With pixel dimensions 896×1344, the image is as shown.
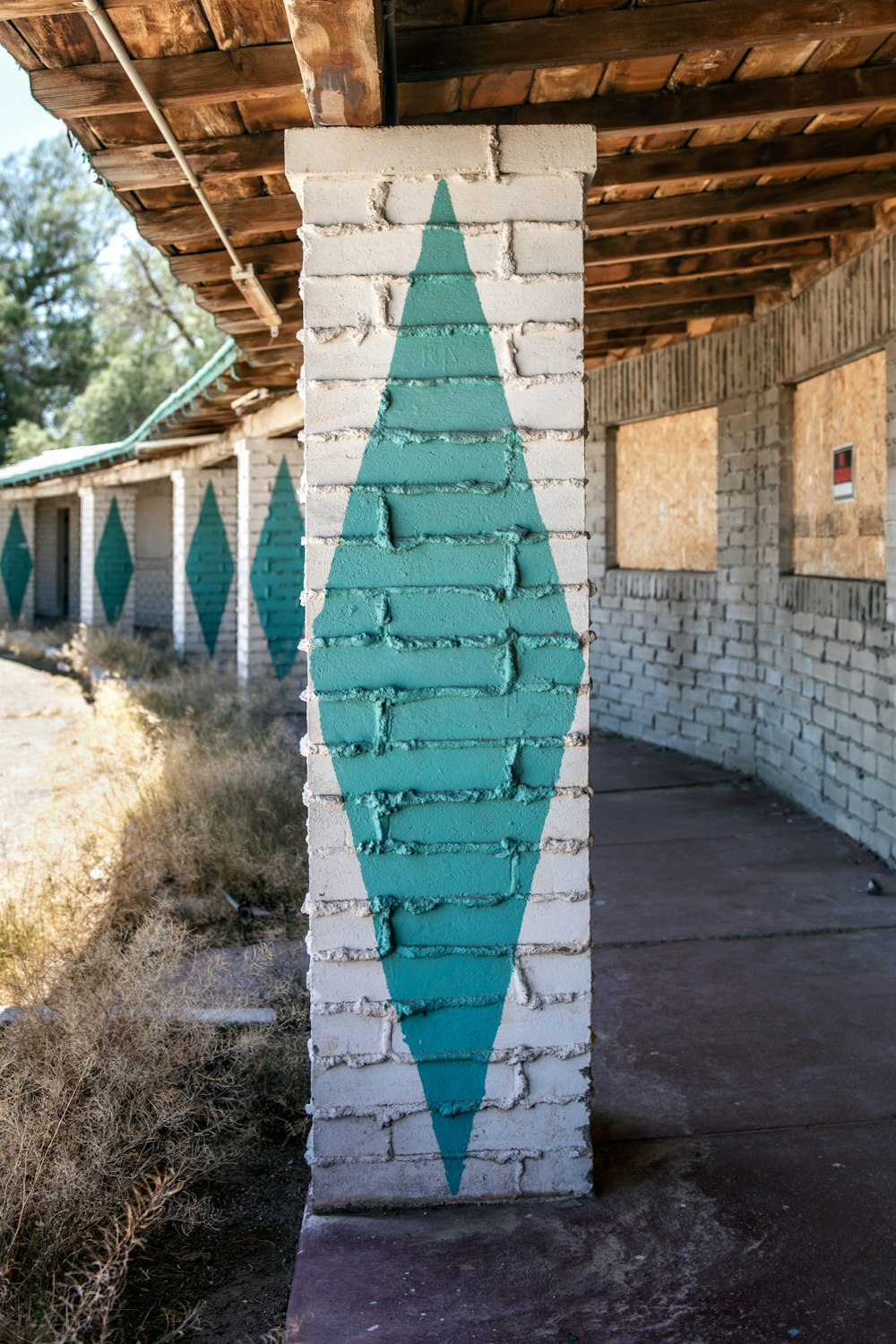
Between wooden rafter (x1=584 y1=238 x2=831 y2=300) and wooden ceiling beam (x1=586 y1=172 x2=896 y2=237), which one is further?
wooden rafter (x1=584 y1=238 x2=831 y2=300)

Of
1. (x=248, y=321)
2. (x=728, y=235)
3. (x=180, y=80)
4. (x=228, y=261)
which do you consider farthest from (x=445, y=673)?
(x=248, y=321)

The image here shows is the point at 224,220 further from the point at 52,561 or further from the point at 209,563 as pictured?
the point at 52,561

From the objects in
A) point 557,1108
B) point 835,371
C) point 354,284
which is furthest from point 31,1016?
point 835,371

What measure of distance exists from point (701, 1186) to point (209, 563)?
40.9 feet

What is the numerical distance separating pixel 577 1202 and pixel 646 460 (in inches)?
279

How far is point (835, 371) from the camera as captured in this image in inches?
254

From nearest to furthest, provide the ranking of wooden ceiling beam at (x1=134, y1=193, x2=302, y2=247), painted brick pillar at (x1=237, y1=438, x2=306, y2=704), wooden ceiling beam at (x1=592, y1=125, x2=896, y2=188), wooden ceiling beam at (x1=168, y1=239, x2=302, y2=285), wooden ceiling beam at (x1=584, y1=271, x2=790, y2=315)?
wooden ceiling beam at (x1=592, y1=125, x2=896, y2=188)
wooden ceiling beam at (x1=134, y1=193, x2=302, y2=247)
wooden ceiling beam at (x1=168, y1=239, x2=302, y2=285)
wooden ceiling beam at (x1=584, y1=271, x2=790, y2=315)
painted brick pillar at (x1=237, y1=438, x2=306, y2=704)

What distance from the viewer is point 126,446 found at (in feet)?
48.3

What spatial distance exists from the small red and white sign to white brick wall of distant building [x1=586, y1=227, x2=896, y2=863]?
0.46m

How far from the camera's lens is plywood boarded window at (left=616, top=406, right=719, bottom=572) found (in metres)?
8.45

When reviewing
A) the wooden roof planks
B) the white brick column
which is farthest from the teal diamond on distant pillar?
the white brick column

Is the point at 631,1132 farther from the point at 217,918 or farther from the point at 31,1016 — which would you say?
the point at 217,918

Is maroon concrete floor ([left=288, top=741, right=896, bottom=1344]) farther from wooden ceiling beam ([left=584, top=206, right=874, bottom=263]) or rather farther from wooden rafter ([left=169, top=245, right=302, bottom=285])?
wooden rafter ([left=169, top=245, right=302, bottom=285])

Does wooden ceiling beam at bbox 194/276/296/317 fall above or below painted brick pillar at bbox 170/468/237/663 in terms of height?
above
